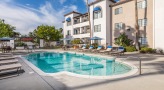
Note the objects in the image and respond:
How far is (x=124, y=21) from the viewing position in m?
26.2

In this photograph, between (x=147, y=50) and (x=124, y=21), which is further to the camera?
(x=124, y=21)

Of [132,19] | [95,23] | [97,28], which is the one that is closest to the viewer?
[132,19]

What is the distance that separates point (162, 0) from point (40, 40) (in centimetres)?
3380

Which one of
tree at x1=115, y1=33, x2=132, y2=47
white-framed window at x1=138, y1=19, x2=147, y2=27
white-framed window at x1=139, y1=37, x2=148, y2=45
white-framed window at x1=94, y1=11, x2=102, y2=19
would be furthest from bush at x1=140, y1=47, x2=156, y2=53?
white-framed window at x1=94, y1=11, x2=102, y2=19

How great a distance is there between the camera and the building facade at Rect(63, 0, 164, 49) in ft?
67.7

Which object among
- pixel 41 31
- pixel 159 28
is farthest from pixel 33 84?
pixel 41 31

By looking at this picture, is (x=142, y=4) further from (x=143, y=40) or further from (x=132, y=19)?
(x=143, y=40)

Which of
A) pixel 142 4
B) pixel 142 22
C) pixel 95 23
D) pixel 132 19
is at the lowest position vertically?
pixel 142 22

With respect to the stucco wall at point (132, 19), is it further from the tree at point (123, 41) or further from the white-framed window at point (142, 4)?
the tree at point (123, 41)

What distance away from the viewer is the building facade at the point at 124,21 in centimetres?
2062

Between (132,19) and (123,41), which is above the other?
(132,19)

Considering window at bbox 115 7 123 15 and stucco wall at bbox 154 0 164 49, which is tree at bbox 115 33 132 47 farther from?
window at bbox 115 7 123 15

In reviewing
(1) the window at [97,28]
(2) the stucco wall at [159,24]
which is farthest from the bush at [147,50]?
(1) the window at [97,28]

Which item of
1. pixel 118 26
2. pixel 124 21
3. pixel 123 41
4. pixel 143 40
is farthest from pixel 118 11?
pixel 143 40
